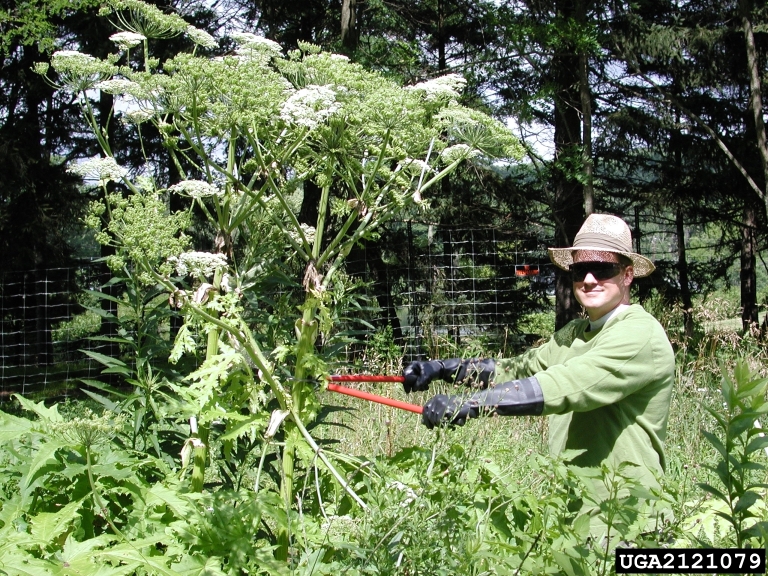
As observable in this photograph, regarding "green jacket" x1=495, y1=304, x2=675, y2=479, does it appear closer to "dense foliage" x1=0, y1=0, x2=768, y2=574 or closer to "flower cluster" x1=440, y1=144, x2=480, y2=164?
"dense foliage" x1=0, y1=0, x2=768, y2=574

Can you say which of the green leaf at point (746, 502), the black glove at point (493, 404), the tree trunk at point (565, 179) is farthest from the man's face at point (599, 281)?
the tree trunk at point (565, 179)

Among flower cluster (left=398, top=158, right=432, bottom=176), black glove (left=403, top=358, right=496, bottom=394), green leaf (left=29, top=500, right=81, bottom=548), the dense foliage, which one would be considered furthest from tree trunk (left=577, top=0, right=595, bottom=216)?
green leaf (left=29, top=500, right=81, bottom=548)

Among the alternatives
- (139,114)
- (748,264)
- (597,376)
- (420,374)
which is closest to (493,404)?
(597,376)

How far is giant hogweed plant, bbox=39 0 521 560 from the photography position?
2.28 metres

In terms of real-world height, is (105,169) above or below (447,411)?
above

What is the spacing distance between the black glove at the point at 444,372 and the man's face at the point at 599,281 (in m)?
0.55

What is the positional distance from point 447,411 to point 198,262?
3.27 feet

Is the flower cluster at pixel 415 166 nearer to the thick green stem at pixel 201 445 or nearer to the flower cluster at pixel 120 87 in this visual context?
the thick green stem at pixel 201 445

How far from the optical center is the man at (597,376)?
2316mm

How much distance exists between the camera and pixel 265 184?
94.7 inches

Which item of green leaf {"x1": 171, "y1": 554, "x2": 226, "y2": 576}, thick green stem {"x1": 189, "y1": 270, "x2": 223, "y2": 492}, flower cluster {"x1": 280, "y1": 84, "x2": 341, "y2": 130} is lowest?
green leaf {"x1": 171, "y1": 554, "x2": 226, "y2": 576}

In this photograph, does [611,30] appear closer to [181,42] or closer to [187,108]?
[181,42]

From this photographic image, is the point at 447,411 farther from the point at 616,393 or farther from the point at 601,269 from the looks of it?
the point at 601,269

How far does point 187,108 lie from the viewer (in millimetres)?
2600
